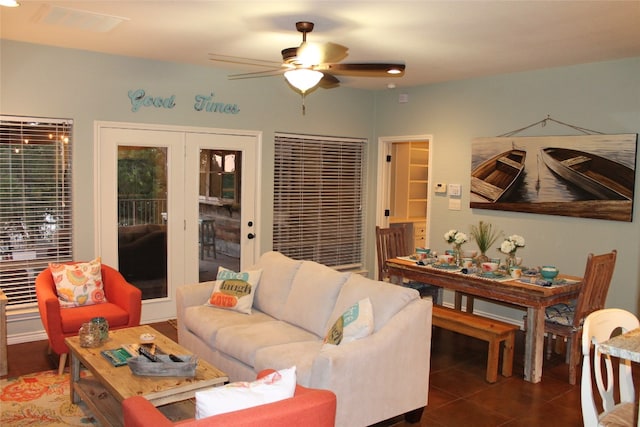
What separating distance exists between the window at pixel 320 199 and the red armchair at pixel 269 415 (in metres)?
4.46

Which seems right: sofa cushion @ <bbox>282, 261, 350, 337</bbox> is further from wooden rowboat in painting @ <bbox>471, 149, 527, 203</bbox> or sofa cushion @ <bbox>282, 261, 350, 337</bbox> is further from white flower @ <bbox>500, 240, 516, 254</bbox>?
wooden rowboat in painting @ <bbox>471, 149, 527, 203</bbox>

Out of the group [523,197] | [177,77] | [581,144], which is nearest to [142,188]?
[177,77]

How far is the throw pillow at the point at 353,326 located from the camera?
10.7 feet

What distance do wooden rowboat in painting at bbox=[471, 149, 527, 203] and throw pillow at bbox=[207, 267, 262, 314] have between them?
286 cm

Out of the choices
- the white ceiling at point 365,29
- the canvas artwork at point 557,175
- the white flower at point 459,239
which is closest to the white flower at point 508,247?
the white flower at point 459,239

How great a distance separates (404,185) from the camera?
7797 mm

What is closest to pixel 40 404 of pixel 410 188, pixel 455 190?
pixel 455 190

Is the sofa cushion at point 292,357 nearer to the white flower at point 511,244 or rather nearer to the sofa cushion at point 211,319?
the sofa cushion at point 211,319

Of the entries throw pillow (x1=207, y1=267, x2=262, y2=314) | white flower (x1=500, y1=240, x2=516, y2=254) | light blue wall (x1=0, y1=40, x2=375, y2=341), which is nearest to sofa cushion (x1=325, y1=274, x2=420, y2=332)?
throw pillow (x1=207, y1=267, x2=262, y2=314)

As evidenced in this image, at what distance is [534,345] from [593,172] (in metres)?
1.86

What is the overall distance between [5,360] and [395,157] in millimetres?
5210

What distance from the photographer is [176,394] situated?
9.67 feet

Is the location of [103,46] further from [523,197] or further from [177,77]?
[523,197]

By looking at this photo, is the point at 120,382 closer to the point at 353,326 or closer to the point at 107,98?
the point at 353,326
